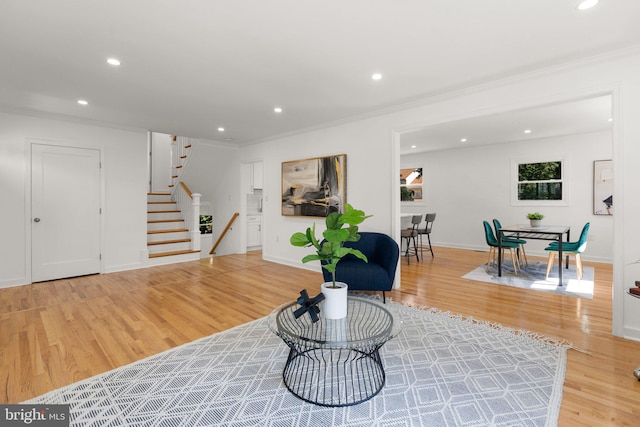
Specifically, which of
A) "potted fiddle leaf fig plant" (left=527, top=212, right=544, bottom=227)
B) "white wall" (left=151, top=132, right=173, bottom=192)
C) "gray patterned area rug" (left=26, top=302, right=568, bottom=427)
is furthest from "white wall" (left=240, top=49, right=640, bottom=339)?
"white wall" (left=151, top=132, right=173, bottom=192)

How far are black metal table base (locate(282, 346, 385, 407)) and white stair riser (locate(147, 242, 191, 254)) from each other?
15.4 feet

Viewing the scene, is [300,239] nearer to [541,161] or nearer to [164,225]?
[164,225]

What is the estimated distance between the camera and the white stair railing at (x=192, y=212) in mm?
6364

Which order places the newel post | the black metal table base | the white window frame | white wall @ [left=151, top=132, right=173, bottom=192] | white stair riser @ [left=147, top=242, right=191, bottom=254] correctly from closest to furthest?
the black metal table base, white stair riser @ [left=147, top=242, right=191, bottom=254], the white window frame, the newel post, white wall @ [left=151, top=132, right=173, bottom=192]

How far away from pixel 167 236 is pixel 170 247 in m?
0.28

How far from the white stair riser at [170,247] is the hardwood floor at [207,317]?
1.86 feet

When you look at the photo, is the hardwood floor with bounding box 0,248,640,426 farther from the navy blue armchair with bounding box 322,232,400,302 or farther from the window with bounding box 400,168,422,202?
the window with bounding box 400,168,422,202

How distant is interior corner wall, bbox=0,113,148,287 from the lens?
4297 millimetres

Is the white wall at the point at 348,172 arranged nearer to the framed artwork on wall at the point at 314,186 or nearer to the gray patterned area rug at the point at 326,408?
the framed artwork on wall at the point at 314,186

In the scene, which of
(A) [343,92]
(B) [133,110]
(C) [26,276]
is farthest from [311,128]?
(C) [26,276]

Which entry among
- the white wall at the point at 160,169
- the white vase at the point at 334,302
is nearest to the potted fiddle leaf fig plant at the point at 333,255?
the white vase at the point at 334,302

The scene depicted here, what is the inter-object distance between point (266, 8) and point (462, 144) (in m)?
6.29

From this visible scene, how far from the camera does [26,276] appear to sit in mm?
4438

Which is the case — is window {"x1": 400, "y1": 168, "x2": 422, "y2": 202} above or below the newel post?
above
